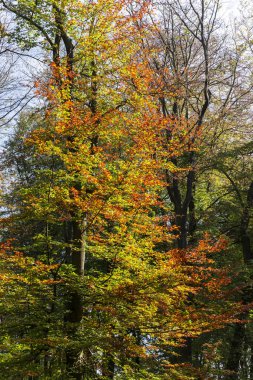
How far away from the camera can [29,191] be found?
8.14 metres

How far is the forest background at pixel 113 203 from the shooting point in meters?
7.77

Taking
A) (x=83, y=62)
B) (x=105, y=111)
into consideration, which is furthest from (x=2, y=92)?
(x=105, y=111)

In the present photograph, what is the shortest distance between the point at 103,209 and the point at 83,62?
493cm

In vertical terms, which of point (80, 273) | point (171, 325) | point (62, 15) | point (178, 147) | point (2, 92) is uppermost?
point (62, 15)

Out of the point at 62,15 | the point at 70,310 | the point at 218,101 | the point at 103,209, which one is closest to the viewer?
the point at 103,209

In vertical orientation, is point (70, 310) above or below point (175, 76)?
below

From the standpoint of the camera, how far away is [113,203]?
8.47m

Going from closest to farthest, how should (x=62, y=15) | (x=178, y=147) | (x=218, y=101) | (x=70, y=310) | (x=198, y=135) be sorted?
(x=70, y=310) → (x=62, y=15) → (x=178, y=147) → (x=198, y=135) → (x=218, y=101)

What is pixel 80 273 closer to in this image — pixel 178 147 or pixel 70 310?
pixel 70 310

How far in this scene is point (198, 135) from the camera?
1321 cm

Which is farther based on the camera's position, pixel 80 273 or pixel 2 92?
pixel 2 92

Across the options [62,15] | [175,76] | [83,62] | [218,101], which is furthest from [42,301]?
[218,101]

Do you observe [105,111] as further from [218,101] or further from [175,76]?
[218,101]

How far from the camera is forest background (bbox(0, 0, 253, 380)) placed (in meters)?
7.77
